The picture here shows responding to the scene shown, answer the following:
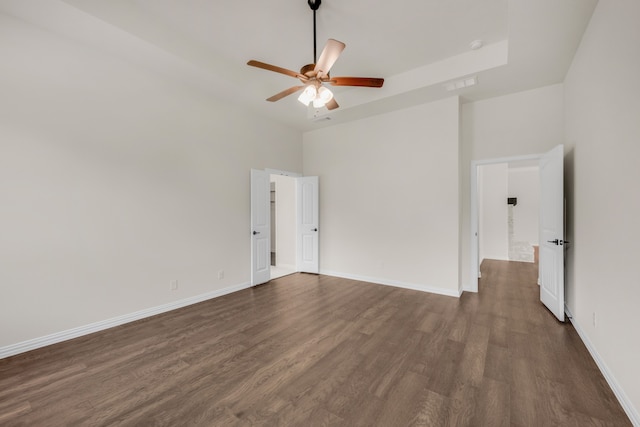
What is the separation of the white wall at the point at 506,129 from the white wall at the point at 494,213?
3.78 meters

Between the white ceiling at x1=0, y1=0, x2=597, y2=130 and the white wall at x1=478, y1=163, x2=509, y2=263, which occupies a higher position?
the white ceiling at x1=0, y1=0, x2=597, y2=130

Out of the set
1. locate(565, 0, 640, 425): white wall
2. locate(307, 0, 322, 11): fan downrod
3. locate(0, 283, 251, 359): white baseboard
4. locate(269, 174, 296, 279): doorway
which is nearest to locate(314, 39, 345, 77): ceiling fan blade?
locate(307, 0, 322, 11): fan downrod

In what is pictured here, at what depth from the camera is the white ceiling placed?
2658mm

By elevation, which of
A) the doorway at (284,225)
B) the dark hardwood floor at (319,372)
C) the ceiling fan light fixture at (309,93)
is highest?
the ceiling fan light fixture at (309,93)

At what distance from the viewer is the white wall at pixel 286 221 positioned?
6730 millimetres

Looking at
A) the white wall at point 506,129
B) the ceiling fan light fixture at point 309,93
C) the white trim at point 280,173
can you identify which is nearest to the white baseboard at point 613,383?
the white wall at point 506,129

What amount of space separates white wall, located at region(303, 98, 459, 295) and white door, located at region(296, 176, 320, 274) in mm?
165

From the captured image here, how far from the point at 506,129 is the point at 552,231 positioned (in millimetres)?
1749

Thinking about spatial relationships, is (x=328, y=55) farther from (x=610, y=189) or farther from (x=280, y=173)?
(x=280, y=173)

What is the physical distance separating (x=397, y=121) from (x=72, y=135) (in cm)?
462

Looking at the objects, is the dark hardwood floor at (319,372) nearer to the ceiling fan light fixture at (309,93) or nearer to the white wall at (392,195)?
the white wall at (392,195)

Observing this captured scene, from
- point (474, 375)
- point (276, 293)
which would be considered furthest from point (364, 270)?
point (474, 375)

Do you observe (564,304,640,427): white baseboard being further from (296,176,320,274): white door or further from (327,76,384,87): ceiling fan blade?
(296,176,320,274): white door

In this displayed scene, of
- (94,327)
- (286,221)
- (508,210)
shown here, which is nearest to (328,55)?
(94,327)
